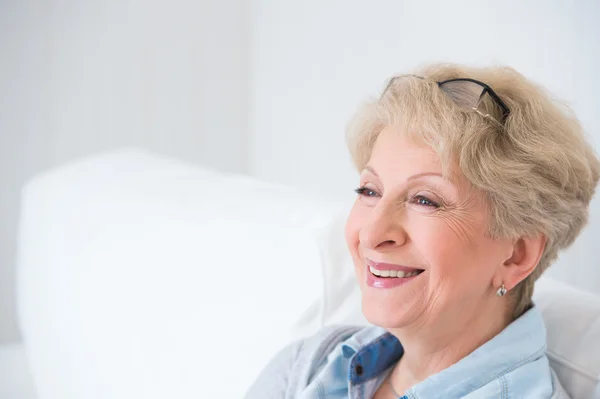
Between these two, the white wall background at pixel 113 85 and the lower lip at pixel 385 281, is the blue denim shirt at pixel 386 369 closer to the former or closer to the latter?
the lower lip at pixel 385 281

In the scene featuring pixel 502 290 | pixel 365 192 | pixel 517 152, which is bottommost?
pixel 502 290

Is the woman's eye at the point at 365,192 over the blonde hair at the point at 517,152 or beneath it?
beneath

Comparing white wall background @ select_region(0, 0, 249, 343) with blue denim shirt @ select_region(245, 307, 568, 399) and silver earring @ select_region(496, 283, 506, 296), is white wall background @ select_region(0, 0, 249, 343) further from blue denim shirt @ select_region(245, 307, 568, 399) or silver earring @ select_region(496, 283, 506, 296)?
silver earring @ select_region(496, 283, 506, 296)

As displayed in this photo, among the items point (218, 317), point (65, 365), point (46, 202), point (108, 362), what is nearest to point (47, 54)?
point (46, 202)

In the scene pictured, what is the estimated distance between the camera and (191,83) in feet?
13.5

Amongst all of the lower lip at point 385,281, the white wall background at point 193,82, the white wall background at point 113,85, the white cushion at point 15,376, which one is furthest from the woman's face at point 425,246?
the white wall background at point 113,85

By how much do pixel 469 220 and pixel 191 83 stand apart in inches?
125

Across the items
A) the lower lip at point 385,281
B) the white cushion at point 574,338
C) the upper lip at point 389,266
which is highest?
the upper lip at point 389,266

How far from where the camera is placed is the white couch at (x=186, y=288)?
5.04 ft

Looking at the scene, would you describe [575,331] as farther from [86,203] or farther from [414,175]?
[86,203]

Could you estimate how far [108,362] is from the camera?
1870mm

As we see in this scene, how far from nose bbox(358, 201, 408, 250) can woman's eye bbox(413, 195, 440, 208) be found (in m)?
0.03

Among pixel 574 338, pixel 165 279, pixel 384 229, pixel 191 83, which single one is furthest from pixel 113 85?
pixel 574 338

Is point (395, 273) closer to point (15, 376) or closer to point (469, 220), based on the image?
point (469, 220)
